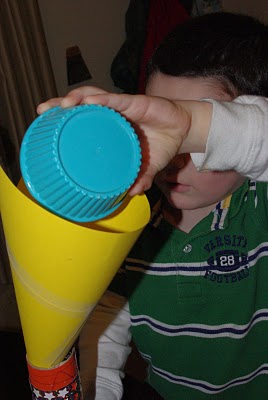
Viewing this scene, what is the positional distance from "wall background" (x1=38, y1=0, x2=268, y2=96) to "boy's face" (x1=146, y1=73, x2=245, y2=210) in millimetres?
1258

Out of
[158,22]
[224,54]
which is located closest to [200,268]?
[224,54]

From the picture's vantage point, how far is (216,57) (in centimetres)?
72

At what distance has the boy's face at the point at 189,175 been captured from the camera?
69cm

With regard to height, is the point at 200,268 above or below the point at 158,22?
below

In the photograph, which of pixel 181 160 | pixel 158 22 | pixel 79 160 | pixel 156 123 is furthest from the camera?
pixel 158 22

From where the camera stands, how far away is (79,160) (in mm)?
304

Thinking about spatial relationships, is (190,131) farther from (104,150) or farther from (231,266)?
(231,266)

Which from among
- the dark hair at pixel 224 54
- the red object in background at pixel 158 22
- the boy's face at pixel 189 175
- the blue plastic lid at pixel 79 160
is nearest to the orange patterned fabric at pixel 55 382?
the blue plastic lid at pixel 79 160

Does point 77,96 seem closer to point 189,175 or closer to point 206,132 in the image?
point 206,132

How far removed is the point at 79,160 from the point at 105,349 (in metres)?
0.49

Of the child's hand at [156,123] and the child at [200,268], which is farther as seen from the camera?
the child at [200,268]

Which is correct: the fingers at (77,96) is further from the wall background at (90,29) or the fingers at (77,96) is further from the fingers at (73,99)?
the wall background at (90,29)

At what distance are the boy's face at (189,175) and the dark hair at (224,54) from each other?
2cm

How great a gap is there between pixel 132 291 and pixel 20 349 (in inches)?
13.6
